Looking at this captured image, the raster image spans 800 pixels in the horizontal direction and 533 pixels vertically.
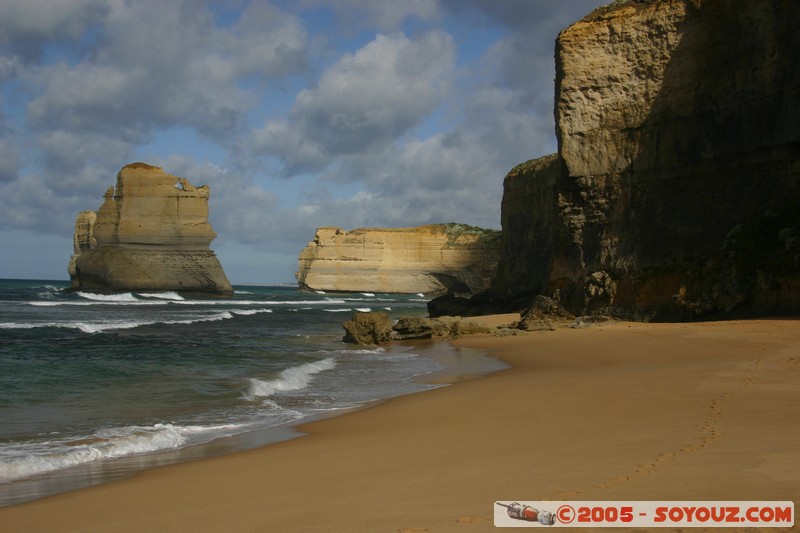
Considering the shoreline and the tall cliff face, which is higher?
the tall cliff face

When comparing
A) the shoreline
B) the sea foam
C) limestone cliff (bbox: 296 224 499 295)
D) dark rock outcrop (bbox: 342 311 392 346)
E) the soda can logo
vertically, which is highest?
limestone cliff (bbox: 296 224 499 295)

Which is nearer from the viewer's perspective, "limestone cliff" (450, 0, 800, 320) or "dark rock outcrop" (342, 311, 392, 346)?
"limestone cliff" (450, 0, 800, 320)

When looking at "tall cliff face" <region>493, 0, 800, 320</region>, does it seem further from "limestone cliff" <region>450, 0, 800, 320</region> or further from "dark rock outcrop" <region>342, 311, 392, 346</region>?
"dark rock outcrop" <region>342, 311, 392, 346</region>

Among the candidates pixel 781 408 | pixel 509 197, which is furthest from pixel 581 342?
pixel 509 197

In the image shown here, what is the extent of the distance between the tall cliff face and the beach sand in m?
10.4

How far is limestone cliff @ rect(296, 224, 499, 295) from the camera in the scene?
9688 centimetres

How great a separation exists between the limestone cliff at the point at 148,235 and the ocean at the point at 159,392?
45.0 meters

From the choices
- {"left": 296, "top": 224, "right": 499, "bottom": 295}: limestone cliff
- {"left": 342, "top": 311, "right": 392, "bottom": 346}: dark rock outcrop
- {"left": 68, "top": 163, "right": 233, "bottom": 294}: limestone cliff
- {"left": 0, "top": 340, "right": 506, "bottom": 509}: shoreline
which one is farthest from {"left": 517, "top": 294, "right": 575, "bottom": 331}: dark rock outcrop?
{"left": 296, "top": 224, "right": 499, "bottom": 295}: limestone cliff

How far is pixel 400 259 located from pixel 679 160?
3107 inches

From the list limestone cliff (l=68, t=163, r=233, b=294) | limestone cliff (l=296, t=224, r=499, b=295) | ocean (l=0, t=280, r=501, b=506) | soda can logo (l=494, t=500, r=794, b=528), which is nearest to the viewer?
Result: soda can logo (l=494, t=500, r=794, b=528)

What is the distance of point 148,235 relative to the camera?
6988cm

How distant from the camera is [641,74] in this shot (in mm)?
25156

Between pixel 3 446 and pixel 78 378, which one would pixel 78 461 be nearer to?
pixel 3 446

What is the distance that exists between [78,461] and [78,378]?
7645 mm
